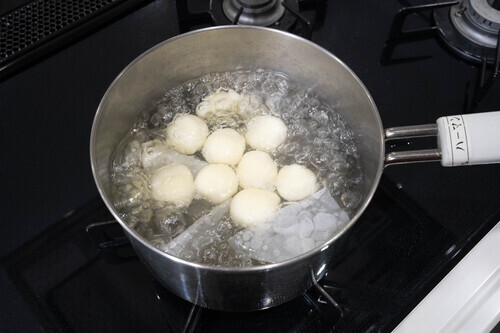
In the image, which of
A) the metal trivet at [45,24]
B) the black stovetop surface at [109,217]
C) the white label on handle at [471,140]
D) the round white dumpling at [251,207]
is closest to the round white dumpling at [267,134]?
the round white dumpling at [251,207]

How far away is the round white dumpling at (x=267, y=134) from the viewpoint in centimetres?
99

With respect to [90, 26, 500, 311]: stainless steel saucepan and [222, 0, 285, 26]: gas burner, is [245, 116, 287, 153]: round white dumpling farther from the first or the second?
[222, 0, 285, 26]: gas burner

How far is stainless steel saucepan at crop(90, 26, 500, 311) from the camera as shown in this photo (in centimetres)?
72

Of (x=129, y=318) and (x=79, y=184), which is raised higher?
(x=79, y=184)

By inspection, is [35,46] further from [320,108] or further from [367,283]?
[367,283]

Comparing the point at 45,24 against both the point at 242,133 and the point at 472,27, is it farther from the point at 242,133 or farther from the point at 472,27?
the point at 472,27

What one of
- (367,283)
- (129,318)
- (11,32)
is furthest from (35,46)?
(367,283)

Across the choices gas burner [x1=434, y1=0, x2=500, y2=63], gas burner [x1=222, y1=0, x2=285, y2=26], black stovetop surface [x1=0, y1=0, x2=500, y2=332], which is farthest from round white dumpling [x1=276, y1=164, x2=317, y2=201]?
gas burner [x1=434, y1=0, x2=500, y2=63]

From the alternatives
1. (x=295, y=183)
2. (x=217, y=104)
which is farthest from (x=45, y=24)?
(x=295, y=183)

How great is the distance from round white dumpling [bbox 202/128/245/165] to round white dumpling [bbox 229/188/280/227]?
86 millimetres

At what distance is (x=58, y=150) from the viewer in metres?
1.03

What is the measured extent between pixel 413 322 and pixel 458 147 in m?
0.30

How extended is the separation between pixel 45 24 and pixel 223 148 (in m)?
0.54

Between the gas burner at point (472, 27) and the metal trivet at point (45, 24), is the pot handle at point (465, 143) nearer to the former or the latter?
the gas burner at point (472, 27)
